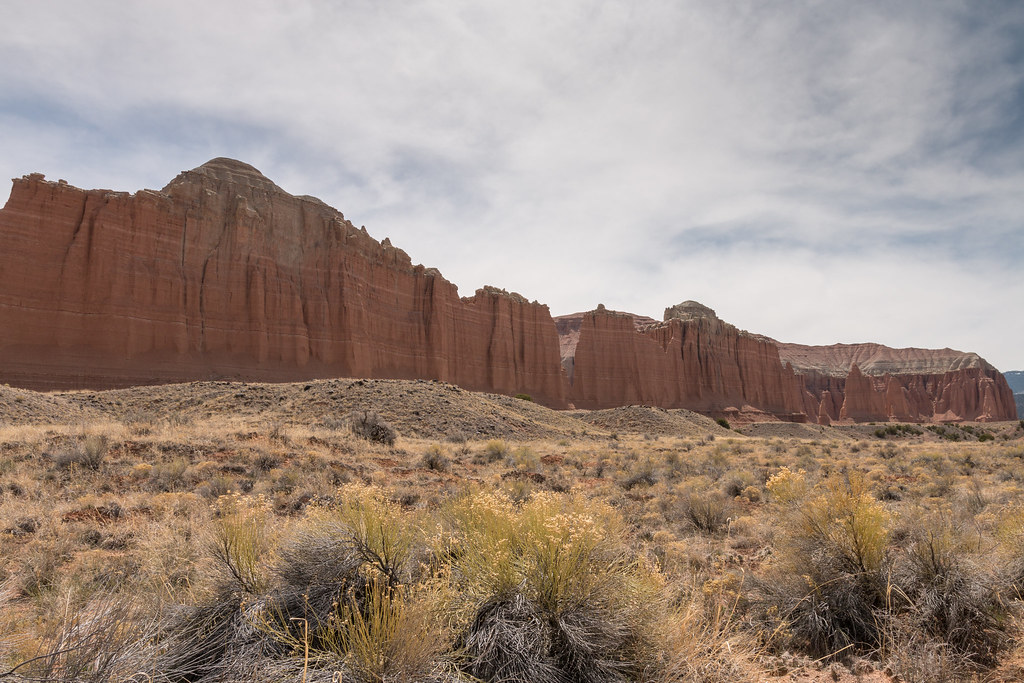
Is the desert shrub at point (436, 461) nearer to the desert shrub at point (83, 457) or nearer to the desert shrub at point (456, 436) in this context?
the desert shrub at point (456, 436)

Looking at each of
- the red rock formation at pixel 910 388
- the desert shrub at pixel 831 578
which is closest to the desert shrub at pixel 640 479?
the desert shrub at pixel 831 578

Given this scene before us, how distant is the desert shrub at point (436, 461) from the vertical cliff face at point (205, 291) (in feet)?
118

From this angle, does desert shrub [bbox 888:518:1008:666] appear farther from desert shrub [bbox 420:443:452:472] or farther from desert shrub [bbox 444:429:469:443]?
desert shrub [bbox 444:429:469:443]

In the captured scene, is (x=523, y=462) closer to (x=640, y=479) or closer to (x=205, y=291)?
(x=640, y=479)

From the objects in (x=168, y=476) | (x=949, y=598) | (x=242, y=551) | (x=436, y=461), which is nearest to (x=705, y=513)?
(x=949, y=598)

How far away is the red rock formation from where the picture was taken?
422 feet

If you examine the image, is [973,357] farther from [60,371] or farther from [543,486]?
[60,371]

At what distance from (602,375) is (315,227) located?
Result: 4706 centimetres

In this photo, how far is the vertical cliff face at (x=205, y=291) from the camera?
134ft

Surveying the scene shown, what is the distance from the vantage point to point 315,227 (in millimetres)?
56438

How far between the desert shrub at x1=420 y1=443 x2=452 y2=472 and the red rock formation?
136685 millimetres

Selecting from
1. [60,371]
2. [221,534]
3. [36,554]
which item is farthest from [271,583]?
[60,371]

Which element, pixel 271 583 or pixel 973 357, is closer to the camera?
pixel 271 583

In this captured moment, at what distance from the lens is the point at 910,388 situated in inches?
5689
